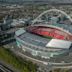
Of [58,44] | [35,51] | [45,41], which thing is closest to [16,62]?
[35,51]

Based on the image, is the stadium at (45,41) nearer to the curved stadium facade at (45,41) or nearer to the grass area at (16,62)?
the curved stadium facade at (45,41)

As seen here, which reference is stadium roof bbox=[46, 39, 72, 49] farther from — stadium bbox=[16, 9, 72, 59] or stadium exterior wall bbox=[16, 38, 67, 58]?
stadium exterior wall bbox=[16, 38, 67, 58]

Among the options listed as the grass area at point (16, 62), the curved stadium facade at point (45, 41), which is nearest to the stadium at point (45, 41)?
the curved stadium facade at point (45, 41)

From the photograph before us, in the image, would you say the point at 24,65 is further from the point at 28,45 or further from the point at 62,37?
the point at 62,37

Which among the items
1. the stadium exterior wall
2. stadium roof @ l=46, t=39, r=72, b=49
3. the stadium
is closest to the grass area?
the stadium exterior wall

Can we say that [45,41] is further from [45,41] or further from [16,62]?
[16,62]

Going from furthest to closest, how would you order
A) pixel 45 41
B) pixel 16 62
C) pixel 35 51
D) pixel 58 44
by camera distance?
1. pixel 45 41
2. pixel 35 51
3. pixel 58 44
4. pixel 16 62
